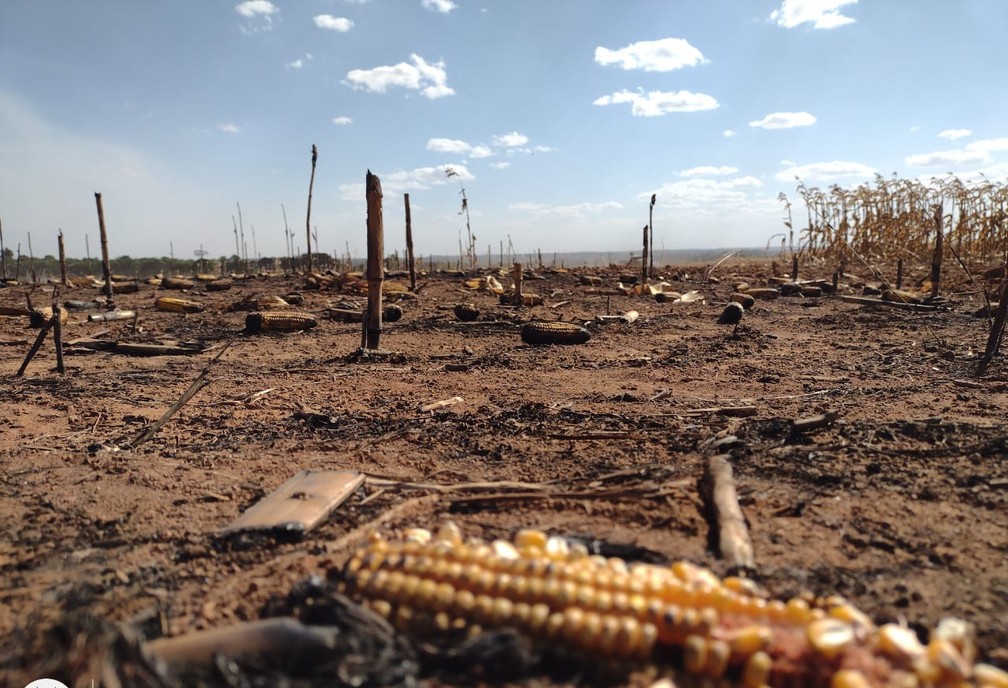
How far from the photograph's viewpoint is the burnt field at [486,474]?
7.67ft

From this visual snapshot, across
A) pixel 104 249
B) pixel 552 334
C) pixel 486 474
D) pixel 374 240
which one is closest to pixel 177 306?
pixel 104 249

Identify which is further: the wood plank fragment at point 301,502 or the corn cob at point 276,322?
the corn cob at point 276,322

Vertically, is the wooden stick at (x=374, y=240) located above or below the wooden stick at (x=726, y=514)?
above

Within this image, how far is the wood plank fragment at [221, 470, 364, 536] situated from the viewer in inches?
118

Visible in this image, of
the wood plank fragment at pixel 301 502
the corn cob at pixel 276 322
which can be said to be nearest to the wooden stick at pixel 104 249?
the corn cob at pixel 276 322

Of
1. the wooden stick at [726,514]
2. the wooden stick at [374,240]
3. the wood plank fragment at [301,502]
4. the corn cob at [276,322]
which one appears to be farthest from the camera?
the corn cob at [276,322]

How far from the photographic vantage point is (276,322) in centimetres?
1103

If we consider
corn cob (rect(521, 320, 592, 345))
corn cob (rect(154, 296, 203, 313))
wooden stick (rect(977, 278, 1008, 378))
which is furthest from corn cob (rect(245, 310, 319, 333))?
wooden stick (rect(977, 278, 1008, 378))

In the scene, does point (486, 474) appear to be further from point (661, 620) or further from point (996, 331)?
point (996, 331)

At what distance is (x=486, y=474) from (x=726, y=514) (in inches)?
58.7

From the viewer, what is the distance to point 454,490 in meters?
3.49

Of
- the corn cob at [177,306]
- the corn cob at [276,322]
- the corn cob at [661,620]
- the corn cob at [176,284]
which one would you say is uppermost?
the corn cob at [176,284]

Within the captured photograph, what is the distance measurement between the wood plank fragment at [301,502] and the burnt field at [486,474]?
0.17 ft

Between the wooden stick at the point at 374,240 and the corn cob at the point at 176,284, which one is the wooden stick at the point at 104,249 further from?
the wooden stick at the point at 374,240
